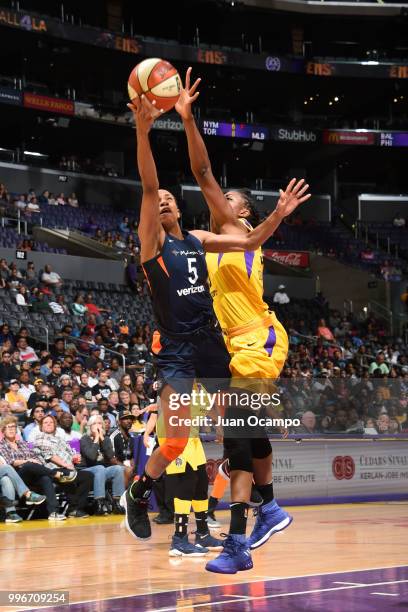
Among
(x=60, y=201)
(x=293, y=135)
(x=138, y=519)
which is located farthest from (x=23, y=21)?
(x=138, y=519)

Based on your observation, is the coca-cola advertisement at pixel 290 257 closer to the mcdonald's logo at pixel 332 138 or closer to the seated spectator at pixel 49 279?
the mcdonald's logo at pixel 332 138

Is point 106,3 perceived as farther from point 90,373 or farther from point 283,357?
point 283,357

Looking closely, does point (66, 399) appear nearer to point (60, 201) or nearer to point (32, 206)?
point (32, 206)

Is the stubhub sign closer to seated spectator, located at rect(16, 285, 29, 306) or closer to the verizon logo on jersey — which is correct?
seated spectator, located at rect(16, 285, 29, 306)

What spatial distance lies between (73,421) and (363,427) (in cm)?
542

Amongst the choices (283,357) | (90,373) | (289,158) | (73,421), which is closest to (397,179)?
(289,158)

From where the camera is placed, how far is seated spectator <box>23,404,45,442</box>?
1384 cm

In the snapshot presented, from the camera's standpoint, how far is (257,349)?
22.1ft

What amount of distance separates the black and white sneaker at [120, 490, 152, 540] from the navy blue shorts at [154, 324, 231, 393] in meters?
0.93

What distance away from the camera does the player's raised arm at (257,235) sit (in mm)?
6395

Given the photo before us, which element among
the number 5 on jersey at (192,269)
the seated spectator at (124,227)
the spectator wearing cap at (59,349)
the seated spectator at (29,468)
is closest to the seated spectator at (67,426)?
the seated spectator at (29,468)

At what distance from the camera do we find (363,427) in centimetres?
1753

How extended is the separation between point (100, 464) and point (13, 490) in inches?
70.8

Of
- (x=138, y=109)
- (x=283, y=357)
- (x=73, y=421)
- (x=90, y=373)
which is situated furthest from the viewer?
(x=90, y=373)
